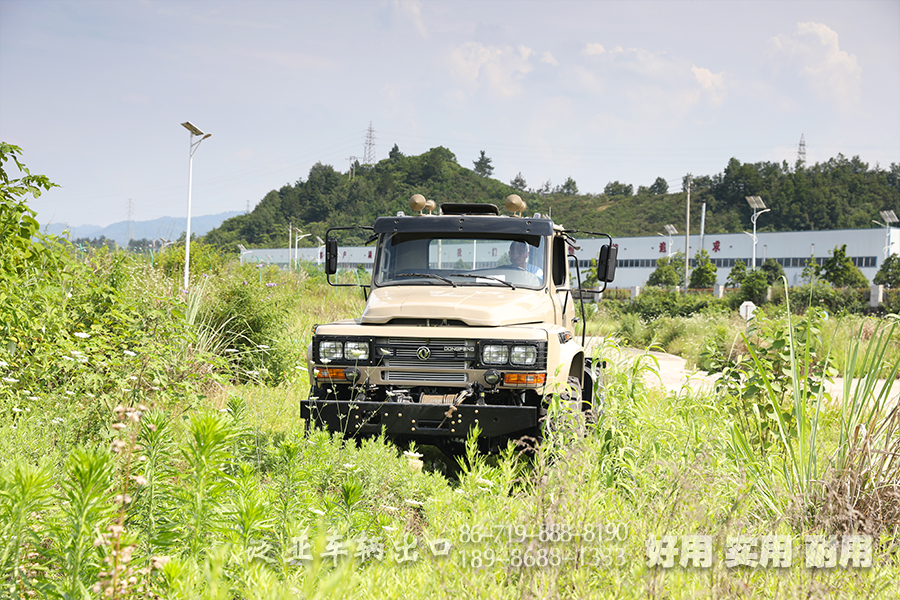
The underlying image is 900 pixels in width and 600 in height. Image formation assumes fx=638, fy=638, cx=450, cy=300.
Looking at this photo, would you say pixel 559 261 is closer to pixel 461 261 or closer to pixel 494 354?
pixel 461 261

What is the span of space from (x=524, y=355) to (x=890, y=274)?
46.3m

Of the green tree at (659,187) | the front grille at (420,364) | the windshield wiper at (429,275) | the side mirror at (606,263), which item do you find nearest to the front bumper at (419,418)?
the front grille at (420,364)

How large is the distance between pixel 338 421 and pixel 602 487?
1965 mm

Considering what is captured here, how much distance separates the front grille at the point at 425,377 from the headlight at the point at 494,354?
208 millimetres

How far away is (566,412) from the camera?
13.3 ft

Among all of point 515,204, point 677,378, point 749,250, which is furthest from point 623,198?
point 515,204

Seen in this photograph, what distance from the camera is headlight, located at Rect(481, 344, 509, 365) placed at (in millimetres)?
4527

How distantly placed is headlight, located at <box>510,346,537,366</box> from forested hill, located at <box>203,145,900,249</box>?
77738 millimetres

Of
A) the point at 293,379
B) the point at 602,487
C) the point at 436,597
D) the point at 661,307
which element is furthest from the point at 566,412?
the point at 661,307

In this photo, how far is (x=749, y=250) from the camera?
221ft

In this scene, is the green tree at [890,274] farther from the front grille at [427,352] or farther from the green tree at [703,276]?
the front grille at [427,352]

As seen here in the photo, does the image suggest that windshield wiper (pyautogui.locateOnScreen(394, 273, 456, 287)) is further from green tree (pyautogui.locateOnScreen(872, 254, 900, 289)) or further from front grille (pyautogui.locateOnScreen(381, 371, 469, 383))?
green tree (pyautogui.locateOnScreen(872, 254, 900, 289))

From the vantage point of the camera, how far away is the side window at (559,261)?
5.98 metres

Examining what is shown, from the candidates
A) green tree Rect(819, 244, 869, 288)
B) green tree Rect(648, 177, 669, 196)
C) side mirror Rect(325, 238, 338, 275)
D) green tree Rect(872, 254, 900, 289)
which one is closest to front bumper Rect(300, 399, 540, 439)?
side mirror Rect(325, 238, 338, 275)
